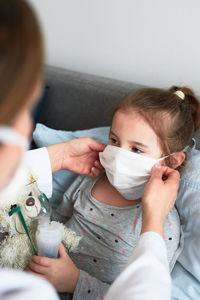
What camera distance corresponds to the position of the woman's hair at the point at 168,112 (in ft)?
3.76

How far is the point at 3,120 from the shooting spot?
1.38ft

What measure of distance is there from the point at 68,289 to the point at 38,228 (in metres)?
0.23

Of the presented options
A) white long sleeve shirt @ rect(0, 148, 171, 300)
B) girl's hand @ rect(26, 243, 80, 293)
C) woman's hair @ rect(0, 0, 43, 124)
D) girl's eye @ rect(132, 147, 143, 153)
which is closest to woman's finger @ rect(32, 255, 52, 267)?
girl's hand @ rect(26, 243, 80, 293)

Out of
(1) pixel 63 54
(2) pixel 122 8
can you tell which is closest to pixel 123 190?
(2) pixel 122 8

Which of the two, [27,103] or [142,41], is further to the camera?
[142,41]

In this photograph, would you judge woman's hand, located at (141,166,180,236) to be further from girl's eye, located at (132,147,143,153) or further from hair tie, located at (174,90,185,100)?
hair tie, located at (174,90,185,100)

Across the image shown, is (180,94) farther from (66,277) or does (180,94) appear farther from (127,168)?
(66,277)

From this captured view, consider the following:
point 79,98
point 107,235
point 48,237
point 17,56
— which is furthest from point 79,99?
point 17,56

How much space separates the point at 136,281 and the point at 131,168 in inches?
20.2

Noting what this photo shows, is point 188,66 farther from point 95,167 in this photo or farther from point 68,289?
point 68,289

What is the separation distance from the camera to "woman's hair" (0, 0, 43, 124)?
39cm

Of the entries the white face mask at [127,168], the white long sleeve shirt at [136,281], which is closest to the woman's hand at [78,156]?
the white face mask at [127,168]

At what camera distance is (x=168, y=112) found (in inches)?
45.9

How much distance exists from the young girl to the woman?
0.66ft
